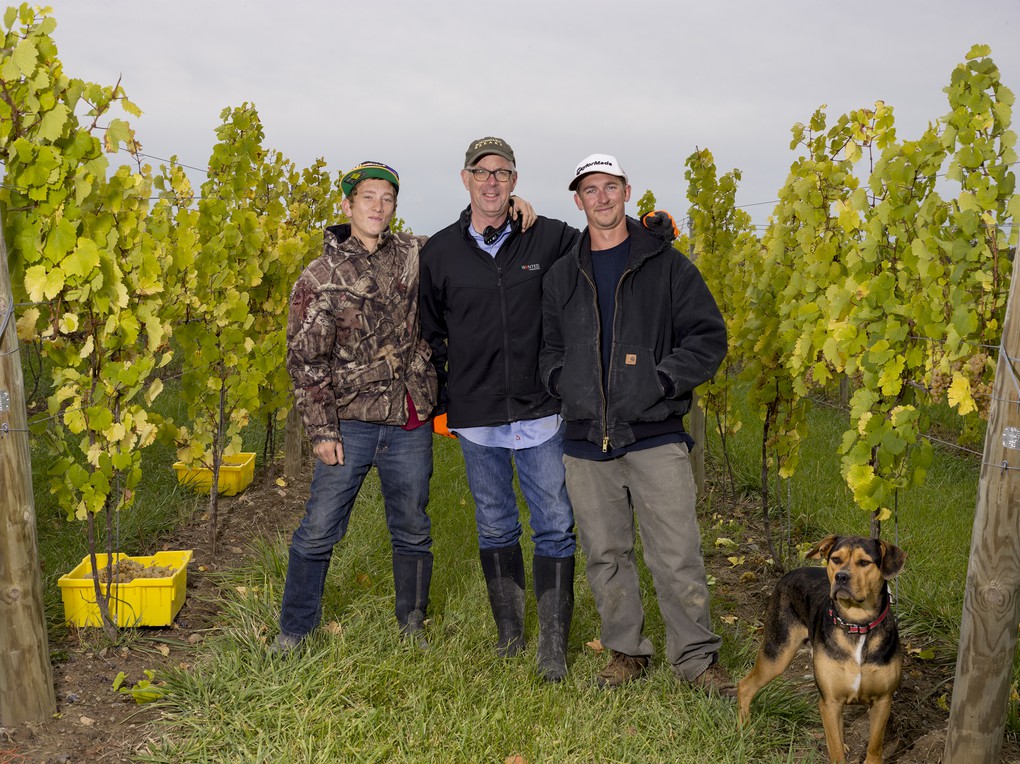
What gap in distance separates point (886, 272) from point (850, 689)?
190 centimetres

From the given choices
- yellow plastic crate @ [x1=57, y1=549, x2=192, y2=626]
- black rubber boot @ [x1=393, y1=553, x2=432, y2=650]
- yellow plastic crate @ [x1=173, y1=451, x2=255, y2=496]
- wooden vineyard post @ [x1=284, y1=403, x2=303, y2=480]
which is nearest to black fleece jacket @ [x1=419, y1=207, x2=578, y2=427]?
black rubber boot @ [x1=393, y1=553, x2=432, y2=650]

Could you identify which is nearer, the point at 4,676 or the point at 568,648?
the point at 4,676

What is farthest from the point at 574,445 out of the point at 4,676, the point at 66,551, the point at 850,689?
the point at 66,551

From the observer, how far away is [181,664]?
4188mm

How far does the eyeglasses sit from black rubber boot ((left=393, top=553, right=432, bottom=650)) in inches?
67.2

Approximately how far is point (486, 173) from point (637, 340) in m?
0.94

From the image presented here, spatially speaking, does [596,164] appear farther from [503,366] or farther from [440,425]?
[440,425]

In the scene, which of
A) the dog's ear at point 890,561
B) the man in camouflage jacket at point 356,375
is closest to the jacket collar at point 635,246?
the man in camouflage jacket at point 356,375

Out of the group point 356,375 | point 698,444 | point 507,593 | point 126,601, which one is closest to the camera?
point 356,375

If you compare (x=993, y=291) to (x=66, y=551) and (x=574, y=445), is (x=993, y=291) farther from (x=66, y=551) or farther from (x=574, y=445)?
(x=66, y=551)

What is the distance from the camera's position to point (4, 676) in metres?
3.58

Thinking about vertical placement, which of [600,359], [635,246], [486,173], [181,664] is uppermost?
[486,173]

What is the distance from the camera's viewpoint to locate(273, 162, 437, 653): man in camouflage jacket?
12.8 feet

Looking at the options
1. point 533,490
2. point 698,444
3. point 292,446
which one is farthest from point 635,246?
point 292,446
